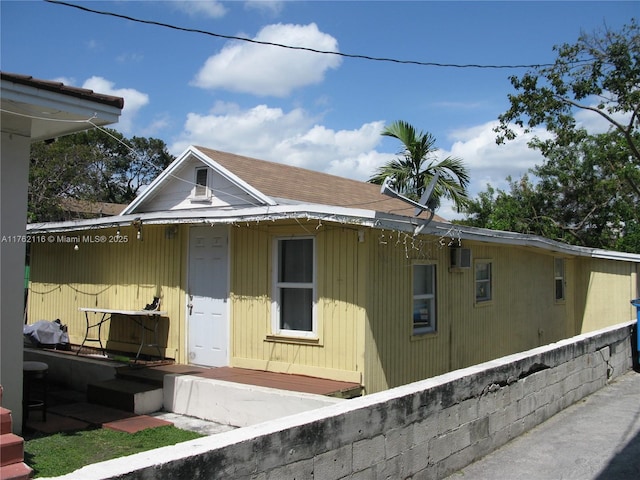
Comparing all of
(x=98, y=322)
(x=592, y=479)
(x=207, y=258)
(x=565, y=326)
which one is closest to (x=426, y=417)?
(x=592, y=479)

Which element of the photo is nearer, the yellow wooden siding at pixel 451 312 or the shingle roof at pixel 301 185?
the yellow wooden siding at pixel 451 312

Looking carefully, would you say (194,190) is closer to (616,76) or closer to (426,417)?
(426,417)

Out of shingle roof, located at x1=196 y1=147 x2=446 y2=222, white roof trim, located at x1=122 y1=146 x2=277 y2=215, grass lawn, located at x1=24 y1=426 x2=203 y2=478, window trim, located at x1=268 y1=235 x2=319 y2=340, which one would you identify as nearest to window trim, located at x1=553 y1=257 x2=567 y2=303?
shingle roof, located at x1=196 y1=147 x2=446 y2=222

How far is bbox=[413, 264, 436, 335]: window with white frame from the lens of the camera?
915 cm

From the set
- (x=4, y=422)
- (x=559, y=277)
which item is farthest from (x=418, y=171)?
(x=4, y=422)

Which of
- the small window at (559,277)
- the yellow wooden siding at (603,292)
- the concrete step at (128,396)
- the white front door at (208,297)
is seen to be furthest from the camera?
the yellow wooden siding at (603,292)

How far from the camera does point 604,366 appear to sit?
9594 mm

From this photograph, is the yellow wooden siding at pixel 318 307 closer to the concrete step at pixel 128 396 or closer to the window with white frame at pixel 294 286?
the window with white frame at pixel 294 286

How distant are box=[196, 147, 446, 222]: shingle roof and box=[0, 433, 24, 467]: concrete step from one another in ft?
24.8

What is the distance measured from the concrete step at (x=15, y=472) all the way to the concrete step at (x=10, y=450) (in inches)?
1.9

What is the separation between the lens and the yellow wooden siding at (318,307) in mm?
7914

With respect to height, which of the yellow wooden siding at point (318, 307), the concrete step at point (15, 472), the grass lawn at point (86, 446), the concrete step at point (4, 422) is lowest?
the grass lawn at point (86, 446)

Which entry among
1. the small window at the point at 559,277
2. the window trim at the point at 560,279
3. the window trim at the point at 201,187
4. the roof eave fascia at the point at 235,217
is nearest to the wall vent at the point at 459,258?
the roof eave fascia at the point at 235,217

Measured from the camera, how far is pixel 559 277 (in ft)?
51.2
